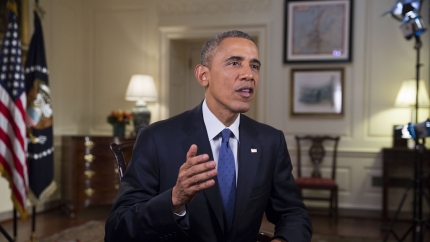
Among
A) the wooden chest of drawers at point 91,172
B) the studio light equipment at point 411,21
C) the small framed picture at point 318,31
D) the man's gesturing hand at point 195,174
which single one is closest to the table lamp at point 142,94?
the wooden chest of drawers at point 91,172

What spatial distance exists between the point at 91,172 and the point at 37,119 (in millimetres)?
1290

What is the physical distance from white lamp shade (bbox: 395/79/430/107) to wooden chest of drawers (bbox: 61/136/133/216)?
11.2 ft

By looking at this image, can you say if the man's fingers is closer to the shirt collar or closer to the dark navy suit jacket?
the dark navy suit jacket

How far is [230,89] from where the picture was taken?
1.63 metres

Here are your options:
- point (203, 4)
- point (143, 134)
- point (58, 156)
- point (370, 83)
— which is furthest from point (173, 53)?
point (143, 134)

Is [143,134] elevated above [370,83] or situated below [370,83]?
below

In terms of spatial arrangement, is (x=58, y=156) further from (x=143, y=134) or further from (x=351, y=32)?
(x=143, y=134)

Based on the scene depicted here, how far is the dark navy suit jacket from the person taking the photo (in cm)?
147

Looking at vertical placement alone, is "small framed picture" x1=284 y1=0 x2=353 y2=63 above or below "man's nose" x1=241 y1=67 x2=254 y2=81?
above

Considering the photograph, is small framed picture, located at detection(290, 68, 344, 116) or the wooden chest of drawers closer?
the wooden chest of drawers

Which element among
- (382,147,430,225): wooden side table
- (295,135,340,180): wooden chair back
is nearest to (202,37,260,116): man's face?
(382,147,430,225): wooden side table

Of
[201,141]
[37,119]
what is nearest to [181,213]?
[201,141]

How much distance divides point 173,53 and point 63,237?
3148 millimetres

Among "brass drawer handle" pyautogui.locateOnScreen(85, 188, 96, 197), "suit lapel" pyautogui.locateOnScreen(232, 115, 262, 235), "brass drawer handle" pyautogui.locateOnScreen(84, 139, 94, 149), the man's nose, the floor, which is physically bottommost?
the floor
